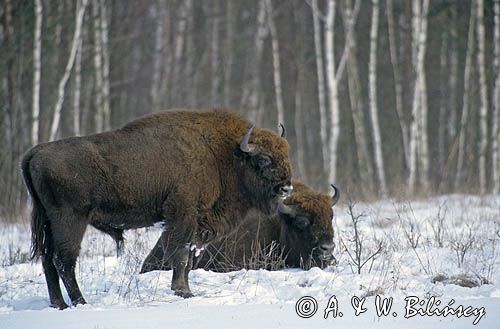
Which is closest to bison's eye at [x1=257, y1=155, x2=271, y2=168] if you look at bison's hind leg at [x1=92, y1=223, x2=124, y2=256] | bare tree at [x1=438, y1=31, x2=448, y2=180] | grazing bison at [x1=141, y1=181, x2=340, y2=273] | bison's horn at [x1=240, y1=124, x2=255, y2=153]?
bison's horn at [x1=240, y1=124, x2=255, y2=153]

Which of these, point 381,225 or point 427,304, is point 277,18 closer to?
point 381,225

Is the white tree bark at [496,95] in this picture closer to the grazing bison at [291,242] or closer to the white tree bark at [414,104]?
the white tree bark at [414,104]

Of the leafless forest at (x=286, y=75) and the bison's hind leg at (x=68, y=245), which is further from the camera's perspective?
the leafless forest at (x=286, y=75)

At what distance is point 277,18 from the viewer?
2805 centimetres

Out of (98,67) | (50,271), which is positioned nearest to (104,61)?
(98,67)

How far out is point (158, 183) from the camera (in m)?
7.09

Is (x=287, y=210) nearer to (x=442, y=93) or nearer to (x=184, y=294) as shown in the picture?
(x=184, y=294)

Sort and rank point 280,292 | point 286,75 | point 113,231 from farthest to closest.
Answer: point 286,75, point 113,231, point 280,292

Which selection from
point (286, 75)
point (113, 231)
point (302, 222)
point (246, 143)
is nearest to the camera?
point (113, 231)

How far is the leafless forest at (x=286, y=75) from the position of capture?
17.8 metres

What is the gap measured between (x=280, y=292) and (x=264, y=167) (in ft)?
4.70

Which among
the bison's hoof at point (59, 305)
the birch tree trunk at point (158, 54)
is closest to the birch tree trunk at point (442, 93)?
the birch tree trunk at point (158, 54)

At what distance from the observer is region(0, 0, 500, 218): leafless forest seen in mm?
17812

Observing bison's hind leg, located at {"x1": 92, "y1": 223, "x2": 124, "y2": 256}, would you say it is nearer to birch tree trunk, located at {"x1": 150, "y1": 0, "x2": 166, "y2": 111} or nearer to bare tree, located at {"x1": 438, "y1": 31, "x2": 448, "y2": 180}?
birch tree trunk, located at {"x1": 150, "y1": 0, "x2": 166, "y2": 111}
